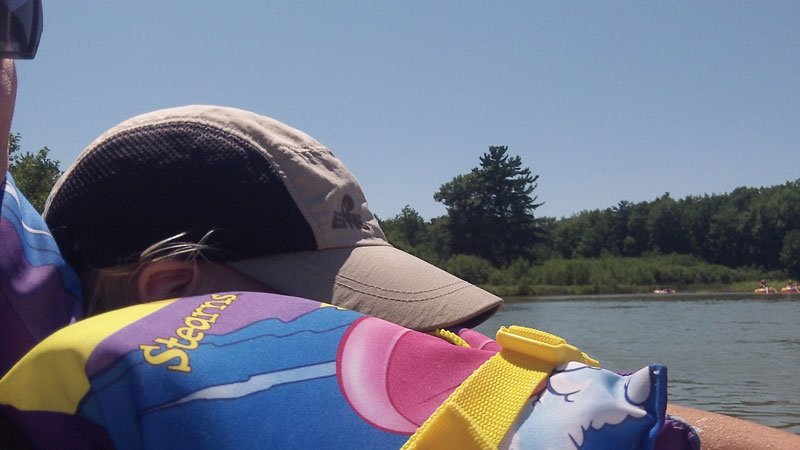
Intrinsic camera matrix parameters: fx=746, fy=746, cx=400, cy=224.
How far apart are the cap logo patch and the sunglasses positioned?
1.28 feet

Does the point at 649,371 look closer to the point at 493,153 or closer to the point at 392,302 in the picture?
the point at 392,302

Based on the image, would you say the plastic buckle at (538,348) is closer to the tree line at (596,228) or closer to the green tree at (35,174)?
the green tree at (35,174)

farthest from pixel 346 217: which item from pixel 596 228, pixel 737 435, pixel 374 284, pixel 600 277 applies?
pixel 596 228

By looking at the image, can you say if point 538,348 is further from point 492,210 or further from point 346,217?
point 492,210

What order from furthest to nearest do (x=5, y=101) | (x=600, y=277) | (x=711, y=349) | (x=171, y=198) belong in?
1. (x=600, y=277)
2. (x=711, y=349)
3. (x=171, y=198)
4. (x=5, y=101)

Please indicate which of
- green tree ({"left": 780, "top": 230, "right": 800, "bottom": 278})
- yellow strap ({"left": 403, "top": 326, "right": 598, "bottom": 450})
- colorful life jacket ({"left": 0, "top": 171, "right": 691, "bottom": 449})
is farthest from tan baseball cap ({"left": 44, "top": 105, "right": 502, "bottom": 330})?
green tree ({"left": 780, "top": 230, "right": 800, "bottom": 278})

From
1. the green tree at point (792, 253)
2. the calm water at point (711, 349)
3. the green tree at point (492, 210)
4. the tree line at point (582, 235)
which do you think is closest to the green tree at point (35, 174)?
the calm water at point (711, 349)

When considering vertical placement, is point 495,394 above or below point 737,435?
above

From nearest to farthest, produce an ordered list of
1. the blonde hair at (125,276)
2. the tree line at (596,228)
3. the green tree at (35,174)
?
1. the blonde hair at (125,276)
2. the green tree at (35,174)
3. the tree line at (596,228)

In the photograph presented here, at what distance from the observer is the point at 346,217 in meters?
0.99

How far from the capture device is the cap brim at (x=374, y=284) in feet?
2.97

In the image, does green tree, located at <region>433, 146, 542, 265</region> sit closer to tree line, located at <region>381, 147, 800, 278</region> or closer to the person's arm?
tree line, located at <region>381, 147, 800, 278</region>

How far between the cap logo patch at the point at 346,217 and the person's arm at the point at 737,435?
1050 millimetres

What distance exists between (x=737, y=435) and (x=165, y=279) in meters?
1.42
